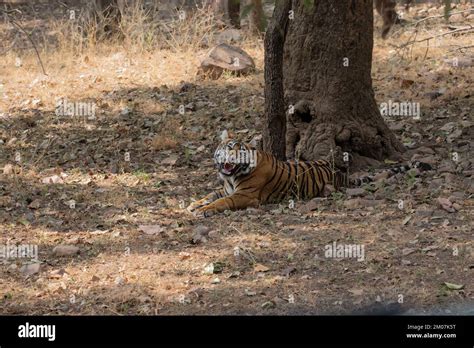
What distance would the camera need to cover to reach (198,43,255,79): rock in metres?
12.2

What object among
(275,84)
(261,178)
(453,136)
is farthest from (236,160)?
(453,136)

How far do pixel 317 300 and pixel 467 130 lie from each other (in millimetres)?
4575

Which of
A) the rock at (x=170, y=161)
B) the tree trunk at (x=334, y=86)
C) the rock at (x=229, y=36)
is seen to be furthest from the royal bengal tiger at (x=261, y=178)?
the rock at (x=229, y=36)

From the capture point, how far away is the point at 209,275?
628cm

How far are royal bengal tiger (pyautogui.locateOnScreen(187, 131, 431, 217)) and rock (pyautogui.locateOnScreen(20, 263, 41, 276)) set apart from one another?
1.88 m

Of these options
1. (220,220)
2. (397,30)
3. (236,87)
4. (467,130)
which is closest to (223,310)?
(220,220)

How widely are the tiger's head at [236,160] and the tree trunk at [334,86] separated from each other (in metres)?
0.90

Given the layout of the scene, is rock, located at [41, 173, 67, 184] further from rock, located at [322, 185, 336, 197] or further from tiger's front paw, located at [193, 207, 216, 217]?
rock, located at [322, 185, 336, 197]

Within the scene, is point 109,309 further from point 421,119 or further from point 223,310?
point 421,119

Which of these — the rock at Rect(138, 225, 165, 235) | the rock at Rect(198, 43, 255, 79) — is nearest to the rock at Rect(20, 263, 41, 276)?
the rock at Rect(138, 225, 165, 235)

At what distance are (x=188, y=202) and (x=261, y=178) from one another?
0.79 m

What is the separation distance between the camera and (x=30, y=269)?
6559mm

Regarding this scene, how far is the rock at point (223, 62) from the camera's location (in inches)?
479

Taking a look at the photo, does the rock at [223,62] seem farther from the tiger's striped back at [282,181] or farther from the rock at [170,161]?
the tiger's striped back at [282,181]
